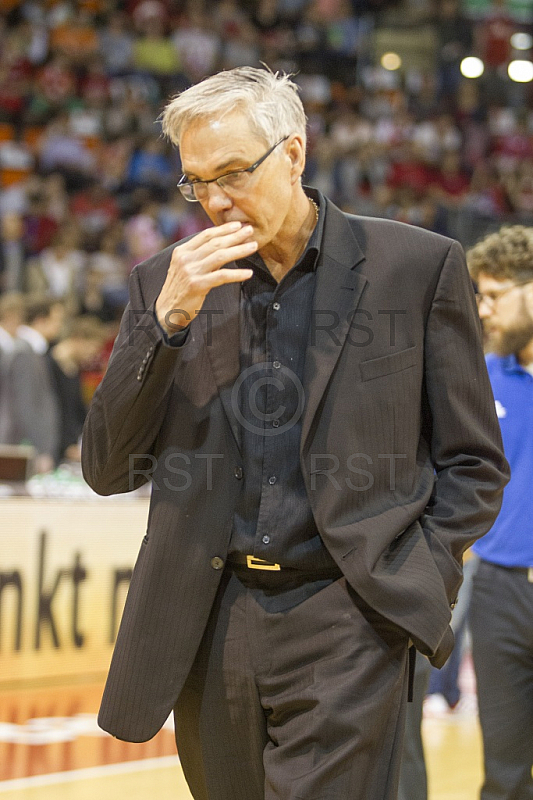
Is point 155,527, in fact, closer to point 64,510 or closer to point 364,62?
point 64,510

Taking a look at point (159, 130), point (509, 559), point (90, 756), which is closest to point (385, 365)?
point (509, 559)

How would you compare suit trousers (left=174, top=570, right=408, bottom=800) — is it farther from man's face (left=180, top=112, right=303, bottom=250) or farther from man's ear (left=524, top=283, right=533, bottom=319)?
man's ear (left=524, top=283, right=533, bottom=319)

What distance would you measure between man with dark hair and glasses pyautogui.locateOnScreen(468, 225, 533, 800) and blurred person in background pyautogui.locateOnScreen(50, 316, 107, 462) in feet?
21.9

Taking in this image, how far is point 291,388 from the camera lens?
2.27 metres

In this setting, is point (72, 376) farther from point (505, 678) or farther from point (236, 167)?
point (236, 167)

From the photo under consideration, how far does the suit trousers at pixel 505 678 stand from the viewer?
339 centimetres

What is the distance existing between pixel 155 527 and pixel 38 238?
1008 cm

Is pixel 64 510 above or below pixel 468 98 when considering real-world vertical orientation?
below

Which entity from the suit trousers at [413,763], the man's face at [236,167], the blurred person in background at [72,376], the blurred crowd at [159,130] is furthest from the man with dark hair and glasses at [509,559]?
the blurred person in background at [72,376]

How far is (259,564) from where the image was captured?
87.4 inches

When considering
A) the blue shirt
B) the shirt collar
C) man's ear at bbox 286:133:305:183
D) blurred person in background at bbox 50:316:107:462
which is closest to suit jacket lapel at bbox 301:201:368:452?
man's ear at bbox 286:133:305:183

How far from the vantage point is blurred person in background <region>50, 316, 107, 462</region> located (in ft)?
32.4

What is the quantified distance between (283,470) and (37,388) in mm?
7352

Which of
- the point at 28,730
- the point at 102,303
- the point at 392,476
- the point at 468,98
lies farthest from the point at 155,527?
the point at 468,98
